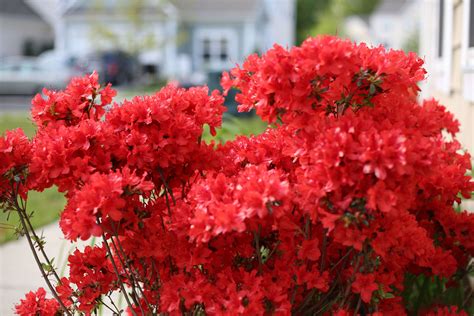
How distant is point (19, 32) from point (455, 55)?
128 ft

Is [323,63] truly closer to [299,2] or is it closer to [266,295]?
[266,295]

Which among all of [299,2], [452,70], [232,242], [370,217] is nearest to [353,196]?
[370,217]

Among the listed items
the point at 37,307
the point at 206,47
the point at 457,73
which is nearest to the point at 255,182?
the point at 37,307

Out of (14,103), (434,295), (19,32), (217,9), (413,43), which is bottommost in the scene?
(14,103)

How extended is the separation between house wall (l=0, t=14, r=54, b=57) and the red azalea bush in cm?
3756

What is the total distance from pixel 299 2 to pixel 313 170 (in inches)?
1898

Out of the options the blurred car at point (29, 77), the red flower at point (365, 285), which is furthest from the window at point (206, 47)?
the red flower at point (365, 285)

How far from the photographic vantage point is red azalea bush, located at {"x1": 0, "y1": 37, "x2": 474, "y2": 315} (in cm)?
175

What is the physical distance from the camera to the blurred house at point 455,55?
4406mm

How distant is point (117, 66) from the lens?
91.1ft

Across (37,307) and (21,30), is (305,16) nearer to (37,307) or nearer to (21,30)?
(21,30)

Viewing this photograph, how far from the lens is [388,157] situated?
1698 millimetres

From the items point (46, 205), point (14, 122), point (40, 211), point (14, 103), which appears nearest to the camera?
point (40, 211)

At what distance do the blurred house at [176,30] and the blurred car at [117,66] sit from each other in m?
1.05
